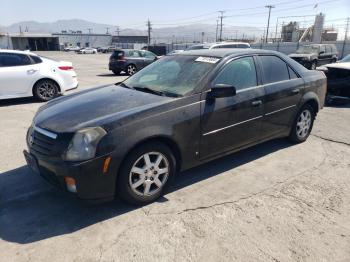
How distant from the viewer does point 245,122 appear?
13.6ft

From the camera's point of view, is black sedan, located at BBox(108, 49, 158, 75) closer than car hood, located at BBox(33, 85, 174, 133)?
No

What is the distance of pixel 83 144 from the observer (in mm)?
2941

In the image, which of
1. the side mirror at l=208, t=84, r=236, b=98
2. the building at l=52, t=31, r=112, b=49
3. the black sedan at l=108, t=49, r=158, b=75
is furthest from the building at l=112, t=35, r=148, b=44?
the side mirror at l=208, t=84, r=236, b=98

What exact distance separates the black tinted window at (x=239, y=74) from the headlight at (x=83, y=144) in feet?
5.39

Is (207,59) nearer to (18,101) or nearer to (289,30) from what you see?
(18,101)

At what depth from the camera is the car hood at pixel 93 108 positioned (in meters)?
3.15

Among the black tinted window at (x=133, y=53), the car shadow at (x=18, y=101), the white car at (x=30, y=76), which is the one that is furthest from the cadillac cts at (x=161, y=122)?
the black tinted window at (x=133, y=53)

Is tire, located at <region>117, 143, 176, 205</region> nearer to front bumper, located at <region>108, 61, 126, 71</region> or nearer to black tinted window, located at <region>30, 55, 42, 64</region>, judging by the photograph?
black tinted window, located at <region>30, 55, 42, 64</region>

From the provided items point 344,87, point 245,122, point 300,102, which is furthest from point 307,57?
point 245,122

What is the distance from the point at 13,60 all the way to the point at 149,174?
267 inches

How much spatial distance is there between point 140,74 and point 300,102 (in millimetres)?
2583

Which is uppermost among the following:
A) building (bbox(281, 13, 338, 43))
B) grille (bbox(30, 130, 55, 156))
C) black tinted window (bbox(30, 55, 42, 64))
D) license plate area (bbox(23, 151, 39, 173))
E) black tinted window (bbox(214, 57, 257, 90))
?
building (bbox(281, 13, 338, 43))

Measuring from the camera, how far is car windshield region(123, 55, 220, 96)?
3.80 metres

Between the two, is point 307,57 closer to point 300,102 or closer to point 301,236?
point 300,102
